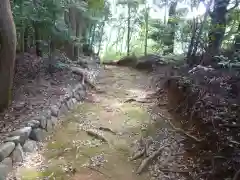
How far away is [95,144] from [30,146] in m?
1.16

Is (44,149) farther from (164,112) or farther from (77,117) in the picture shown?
Answer: (164,112)

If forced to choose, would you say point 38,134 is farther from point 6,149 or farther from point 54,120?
point 6,149

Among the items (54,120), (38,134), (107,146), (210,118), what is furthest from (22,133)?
(210,118)

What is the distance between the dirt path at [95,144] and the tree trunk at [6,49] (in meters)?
1.22

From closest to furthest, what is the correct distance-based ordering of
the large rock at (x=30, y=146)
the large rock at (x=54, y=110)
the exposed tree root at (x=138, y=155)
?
the large rock at (x=30, y=146)
the exposed tree root at (x=138, y=155)
the large rock at (x=54, y=110)

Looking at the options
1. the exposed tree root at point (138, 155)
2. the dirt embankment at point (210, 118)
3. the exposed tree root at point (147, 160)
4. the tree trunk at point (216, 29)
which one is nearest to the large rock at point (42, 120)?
the exposed tree root at point (138, 155)

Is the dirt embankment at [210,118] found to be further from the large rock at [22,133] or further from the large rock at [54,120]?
the large rock at [22,133]

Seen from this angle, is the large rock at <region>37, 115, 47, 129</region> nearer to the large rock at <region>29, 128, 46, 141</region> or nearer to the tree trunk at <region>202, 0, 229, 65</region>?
the large rock at <region>29, 128, 46, 141</region>

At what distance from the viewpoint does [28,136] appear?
13.7ft

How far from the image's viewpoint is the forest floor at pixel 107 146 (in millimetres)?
3664

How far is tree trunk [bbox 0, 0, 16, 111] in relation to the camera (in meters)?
4.37

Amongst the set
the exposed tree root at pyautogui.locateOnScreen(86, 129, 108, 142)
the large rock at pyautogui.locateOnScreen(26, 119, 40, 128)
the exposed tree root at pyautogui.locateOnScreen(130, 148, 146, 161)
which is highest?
the large rock at pyautogui.locateOnScreen(26, 119, 40, 128)

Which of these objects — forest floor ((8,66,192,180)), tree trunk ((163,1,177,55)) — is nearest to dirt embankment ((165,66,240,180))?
forest floor ((8,66,192,180))

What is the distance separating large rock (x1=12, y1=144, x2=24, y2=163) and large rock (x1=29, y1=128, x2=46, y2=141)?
1.38ft
